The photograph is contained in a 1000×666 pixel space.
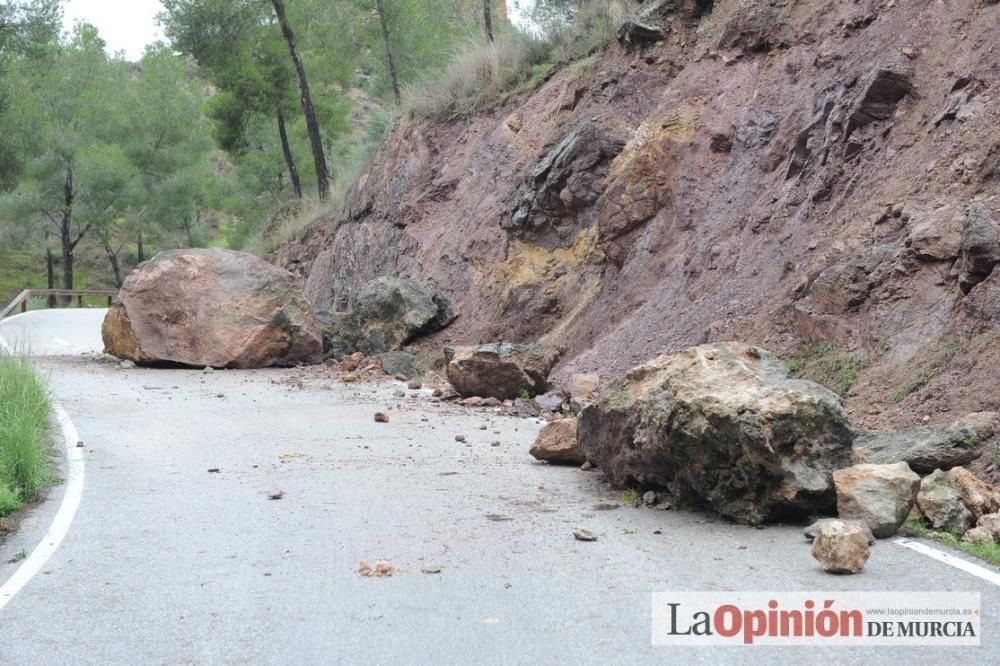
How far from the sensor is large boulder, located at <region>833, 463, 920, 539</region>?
6082mm

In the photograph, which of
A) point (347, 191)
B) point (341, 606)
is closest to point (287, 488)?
point (341, 606)

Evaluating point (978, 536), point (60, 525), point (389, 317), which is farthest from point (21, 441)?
point (389, 317)

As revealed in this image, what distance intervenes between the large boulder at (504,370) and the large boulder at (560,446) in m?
4.15

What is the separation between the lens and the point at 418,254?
73.3 ft

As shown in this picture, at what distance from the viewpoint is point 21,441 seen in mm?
8211

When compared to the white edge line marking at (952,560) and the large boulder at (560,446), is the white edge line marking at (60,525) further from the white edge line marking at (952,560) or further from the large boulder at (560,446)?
the white edge line marking at (952,560)

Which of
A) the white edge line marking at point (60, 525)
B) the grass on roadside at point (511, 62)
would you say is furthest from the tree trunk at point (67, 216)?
the white edge line marking at point (60, 525)

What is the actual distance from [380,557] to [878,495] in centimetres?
305

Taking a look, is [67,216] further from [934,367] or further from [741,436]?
[741,436]

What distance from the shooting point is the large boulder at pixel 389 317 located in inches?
734

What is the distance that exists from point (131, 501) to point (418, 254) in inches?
589

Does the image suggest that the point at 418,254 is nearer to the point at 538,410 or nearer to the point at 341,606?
the point at 538,410

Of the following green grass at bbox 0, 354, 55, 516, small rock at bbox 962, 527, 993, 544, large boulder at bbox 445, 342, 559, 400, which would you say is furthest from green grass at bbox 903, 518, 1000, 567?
large boulder at bbox 445, 342, 559, 400

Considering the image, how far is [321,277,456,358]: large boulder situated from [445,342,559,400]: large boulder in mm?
5076
